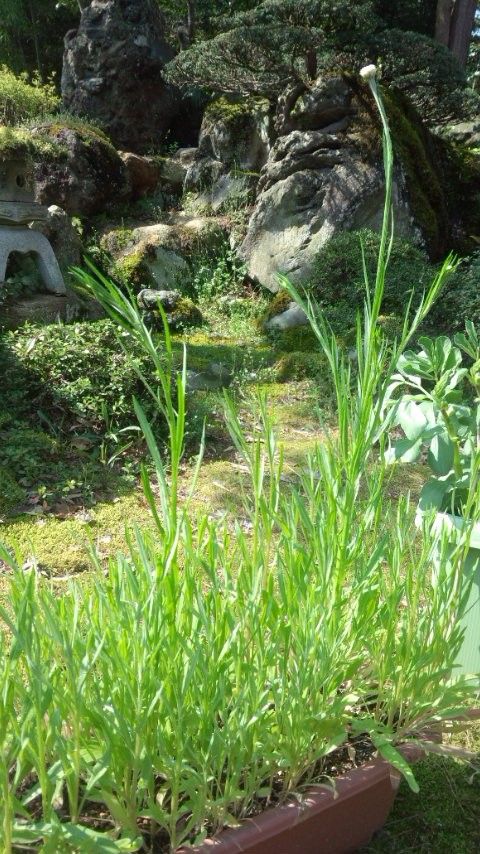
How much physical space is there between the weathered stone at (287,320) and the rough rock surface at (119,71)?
4908mm

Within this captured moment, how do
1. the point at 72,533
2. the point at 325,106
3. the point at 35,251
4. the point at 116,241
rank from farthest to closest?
1. the point at 116,241
2. the point at 325,106
3. the point at 35,251
4. the point at 72,533

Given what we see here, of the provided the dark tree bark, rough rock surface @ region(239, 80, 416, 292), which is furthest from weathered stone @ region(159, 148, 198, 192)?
the dark tree bark

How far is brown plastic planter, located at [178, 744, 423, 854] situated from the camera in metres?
1.14

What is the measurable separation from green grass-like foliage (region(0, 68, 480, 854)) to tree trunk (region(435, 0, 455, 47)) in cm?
1006

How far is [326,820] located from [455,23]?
1079cm

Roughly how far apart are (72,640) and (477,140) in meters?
10.1

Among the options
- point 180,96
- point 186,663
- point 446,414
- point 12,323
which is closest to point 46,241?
point 12,323

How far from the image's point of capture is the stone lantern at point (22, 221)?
555 cm

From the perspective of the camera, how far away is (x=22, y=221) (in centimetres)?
568

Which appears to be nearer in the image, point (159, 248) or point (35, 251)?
point (35, 251)

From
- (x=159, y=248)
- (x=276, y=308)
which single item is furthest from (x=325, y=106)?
(x=276, y=308)

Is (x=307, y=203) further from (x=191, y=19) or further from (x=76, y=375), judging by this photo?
(x=191, y=19)

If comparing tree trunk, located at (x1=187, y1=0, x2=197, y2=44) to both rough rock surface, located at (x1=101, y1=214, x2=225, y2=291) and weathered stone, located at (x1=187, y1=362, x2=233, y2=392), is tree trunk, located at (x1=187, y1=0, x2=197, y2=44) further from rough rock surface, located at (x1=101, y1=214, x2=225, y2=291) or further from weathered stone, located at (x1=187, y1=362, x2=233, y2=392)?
weathered stone, located at (x1=187, y1=362, x2=233, y2=392)

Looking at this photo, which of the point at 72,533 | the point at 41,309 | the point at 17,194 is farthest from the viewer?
the point at 17,194
